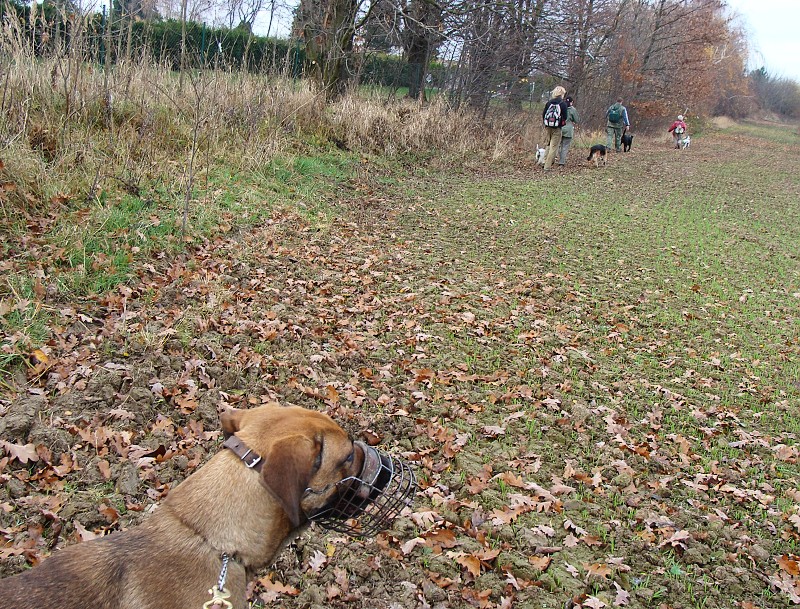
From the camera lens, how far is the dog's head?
220 cm

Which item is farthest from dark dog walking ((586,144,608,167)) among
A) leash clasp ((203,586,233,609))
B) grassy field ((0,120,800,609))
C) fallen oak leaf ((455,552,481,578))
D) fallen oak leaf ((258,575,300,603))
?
leash clasp ((203,586,233,609))

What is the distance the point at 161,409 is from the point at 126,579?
8.37ft

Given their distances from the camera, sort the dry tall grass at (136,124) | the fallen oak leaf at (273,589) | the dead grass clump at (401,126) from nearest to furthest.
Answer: the fallen oak leaf at (273,589), the dry tall grass at (136,124), the dead grass clump at (401,126)

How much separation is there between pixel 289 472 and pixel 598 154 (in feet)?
73.6

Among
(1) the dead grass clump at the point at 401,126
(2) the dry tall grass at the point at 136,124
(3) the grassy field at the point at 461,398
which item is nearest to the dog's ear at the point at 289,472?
(3) the grassy field at the point at 461,398

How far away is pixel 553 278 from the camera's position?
9.42 meters

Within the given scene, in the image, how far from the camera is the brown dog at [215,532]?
2127 millimetres

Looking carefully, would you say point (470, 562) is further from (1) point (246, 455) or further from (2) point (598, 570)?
(1) point (246, 455)

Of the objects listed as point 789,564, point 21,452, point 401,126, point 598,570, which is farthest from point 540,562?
point 401,126

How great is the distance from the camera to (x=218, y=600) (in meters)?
2.12

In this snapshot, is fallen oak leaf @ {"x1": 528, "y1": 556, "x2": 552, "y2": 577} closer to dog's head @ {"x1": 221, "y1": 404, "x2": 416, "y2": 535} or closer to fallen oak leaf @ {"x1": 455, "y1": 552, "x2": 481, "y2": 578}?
fallen oak leaf @ {"x1": 455, "y1": 552, "x2": 481, "y2": 578}

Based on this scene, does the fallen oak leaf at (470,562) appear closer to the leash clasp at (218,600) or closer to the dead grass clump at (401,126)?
the leash clasp at (218,600)

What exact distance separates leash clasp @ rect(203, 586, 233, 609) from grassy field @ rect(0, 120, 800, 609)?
44.4 inches

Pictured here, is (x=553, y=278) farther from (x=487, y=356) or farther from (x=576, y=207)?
(x=576, y=207)
